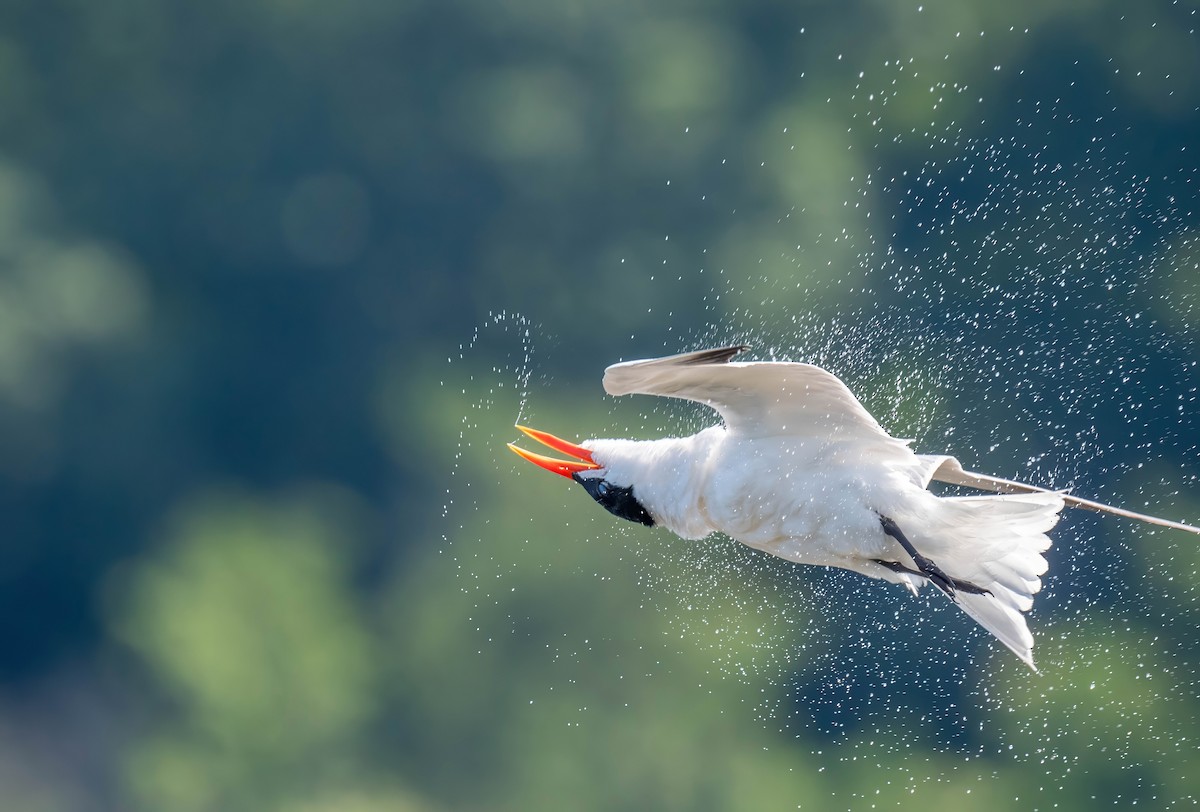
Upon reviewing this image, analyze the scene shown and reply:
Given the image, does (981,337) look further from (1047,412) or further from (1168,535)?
(1168,535)

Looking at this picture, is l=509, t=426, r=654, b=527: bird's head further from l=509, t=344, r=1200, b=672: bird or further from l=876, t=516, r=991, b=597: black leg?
l=876, t=516, r=991, b=597: black leg

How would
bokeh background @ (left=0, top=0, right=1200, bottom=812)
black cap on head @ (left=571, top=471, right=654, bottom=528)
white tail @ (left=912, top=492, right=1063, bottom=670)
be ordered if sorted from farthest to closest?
bokeh background @ (left=0, top=0, right=1200, bottom=812)
black cap on head @ (left=571, top=471, right=654, bottom=528)
white tail @ (left=912, top=492, right=1063, bottom=670)

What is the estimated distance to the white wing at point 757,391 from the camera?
2873mm

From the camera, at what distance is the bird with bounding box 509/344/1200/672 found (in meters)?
3.05

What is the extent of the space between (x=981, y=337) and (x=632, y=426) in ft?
10.3

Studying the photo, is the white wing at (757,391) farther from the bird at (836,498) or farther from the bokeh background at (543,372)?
the bokeh background at (543,372)

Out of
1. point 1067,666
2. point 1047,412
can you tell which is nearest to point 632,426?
point 1047,412

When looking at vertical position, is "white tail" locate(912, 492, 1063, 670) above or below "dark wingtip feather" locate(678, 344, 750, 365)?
below

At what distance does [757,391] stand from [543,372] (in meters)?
9.14

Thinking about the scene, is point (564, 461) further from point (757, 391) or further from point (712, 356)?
point (712, 356)

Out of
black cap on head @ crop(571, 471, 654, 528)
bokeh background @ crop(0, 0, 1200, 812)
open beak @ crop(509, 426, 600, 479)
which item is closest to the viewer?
black cap on head @ crop(571, 471, 654, 528)

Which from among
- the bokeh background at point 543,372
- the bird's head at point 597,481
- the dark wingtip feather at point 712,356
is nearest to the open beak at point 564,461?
the bird's head at point 597,481

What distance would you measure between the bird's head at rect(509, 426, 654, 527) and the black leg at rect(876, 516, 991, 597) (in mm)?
559

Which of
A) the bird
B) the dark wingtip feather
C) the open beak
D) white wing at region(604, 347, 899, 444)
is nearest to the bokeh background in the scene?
the open beak
